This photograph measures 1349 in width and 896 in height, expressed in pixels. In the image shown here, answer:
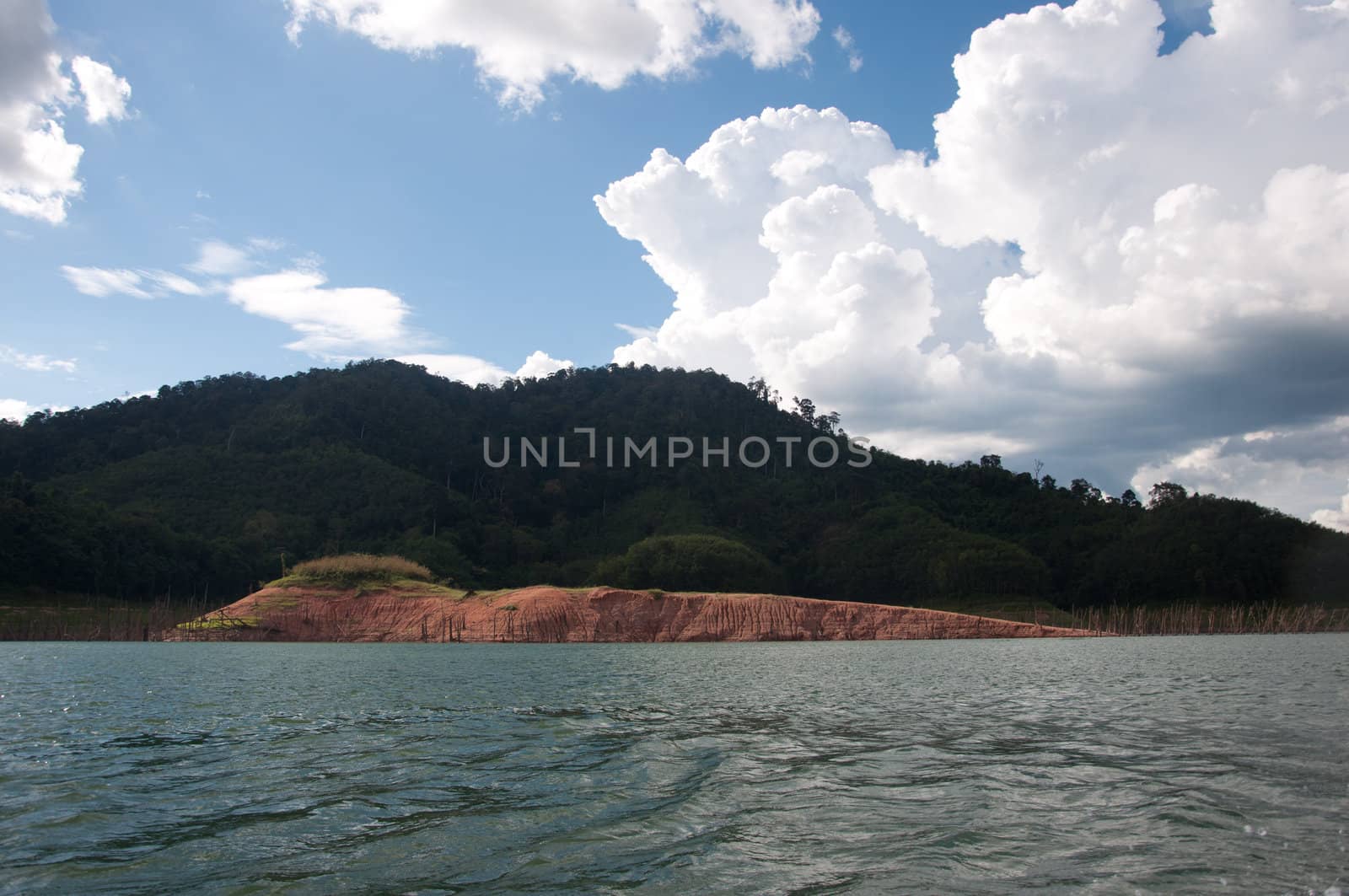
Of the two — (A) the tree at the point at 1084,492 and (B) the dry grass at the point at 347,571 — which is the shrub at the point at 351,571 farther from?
(A) the tree at the point at 1084,492

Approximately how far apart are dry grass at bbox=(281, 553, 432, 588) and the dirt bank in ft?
7.45

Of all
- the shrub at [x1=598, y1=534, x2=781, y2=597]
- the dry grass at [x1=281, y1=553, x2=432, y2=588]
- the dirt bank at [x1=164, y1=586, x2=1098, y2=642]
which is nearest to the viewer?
the dirt bank at [x1=164, y1=586, x2=1098, y2=642]

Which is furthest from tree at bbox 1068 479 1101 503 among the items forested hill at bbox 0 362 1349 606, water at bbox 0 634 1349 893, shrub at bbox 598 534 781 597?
water at bbox 0 634 1349 893

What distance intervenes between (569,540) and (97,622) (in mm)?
82372

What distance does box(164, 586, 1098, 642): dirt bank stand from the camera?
93.2 metres

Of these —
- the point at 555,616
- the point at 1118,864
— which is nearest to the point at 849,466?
the point at 555,616

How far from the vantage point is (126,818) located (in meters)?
12.8

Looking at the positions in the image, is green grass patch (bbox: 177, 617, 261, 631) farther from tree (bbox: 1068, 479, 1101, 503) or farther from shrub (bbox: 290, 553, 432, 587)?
tree (bbox: 1068, 479, 1101, 503)

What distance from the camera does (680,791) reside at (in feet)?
48.2

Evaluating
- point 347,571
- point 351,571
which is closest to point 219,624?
point 347,571

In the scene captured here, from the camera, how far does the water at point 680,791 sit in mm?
10156

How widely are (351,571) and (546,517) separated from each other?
3335 inches

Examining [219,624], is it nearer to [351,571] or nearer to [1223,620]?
[351,571]

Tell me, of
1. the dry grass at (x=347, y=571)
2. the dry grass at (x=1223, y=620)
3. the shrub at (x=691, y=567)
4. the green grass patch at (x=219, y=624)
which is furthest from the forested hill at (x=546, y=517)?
the dry grass at (x=347, y=571)
